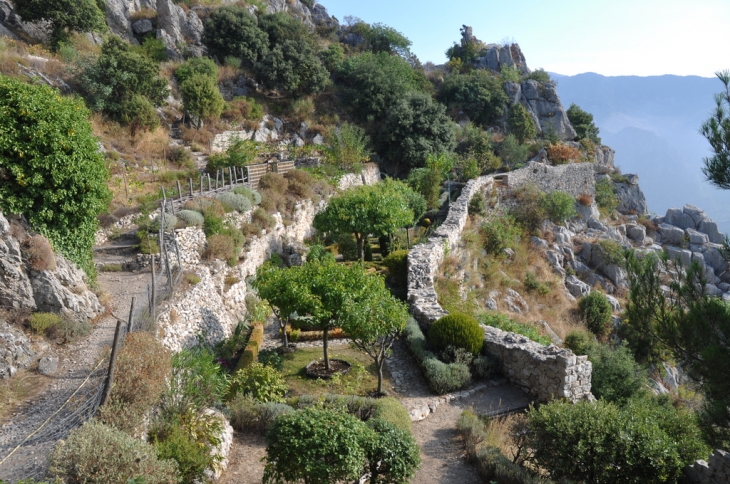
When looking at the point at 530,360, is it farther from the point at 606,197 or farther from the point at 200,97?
the point at 606,197

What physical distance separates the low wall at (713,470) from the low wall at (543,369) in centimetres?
269

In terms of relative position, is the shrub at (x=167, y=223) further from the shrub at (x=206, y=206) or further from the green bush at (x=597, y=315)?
A: the green bush at (x=597, y=315)

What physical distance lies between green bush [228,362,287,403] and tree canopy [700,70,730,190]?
9.20m

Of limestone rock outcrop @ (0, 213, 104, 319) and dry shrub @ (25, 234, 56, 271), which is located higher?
dry shrub @ (25, 234, 56, 271)

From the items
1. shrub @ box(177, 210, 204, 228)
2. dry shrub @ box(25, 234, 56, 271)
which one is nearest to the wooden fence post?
dry shrub @ box(25, 234, 56, 271)

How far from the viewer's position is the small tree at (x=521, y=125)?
41875 millimetres

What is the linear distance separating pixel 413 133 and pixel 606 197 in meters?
15.4

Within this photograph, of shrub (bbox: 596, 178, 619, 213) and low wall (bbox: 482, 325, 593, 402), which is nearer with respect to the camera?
low wall (bbox: 482, 325, 593, 402)

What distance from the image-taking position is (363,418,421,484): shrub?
22.3ft

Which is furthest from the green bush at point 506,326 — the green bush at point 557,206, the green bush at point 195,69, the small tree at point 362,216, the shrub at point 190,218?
the green bush at point 195,69

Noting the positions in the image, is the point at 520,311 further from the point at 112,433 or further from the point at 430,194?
the point at 112,433

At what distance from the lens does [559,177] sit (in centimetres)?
3231

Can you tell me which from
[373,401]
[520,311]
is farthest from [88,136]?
[520,311]

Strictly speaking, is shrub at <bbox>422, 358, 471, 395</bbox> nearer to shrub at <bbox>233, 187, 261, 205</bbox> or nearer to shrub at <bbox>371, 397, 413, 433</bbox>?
shrub at <bbox>371, 397, 413, 433</bbox>
